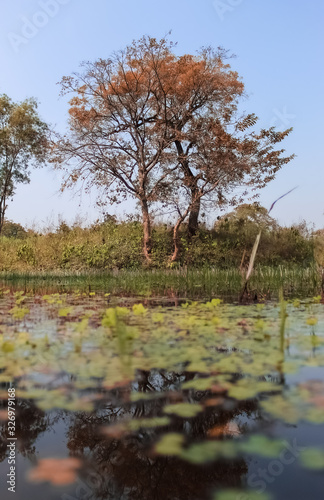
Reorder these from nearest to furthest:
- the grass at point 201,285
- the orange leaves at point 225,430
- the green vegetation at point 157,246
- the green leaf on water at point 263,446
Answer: the green leaf on water at point 263,446 → the orange leaves at point 225,430 → the grass at point 201,285 → the green vegetation at point 157,246

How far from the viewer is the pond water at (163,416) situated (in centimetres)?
190

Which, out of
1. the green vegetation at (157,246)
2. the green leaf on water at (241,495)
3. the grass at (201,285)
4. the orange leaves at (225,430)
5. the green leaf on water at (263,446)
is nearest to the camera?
the green leaf on water at (241,495)

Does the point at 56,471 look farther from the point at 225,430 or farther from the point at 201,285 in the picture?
the point at 201,285

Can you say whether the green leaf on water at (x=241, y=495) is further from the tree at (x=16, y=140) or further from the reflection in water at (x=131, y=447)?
the tree at (x=16, y=140)

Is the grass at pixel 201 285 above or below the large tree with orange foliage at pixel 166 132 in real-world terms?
below

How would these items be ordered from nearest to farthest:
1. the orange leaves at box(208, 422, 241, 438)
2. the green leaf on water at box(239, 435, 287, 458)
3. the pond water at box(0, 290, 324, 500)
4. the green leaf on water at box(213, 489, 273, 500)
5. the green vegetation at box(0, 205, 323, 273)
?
the green leaf on water at box(213, 489, 273, 500) < the pond water at box(0, 290, 324, 500) < the green leaf on water at box(239, 435, 287, 458) < the orange leaves at box(208, 422, 241, 438) < the green vegetation at box(0, 205, 323, 273)

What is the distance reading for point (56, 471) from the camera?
2008mm

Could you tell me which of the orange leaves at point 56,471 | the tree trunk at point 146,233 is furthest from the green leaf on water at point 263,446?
the tree trunk at point 146,233

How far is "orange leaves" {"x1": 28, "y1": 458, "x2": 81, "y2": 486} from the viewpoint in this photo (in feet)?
6.36

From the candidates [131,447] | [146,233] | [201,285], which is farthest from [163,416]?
[146,233]

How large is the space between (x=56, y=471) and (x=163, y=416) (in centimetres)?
74

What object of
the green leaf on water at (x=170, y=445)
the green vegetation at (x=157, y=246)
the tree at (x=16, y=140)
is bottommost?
the green leaf on water at (x=170, y=445)

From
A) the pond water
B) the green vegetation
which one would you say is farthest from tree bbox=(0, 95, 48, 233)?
the pond water

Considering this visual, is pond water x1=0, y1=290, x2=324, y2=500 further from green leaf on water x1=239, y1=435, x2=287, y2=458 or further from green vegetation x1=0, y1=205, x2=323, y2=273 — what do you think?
green vegetation x1=0, y1=205, x2=323, y2=273
